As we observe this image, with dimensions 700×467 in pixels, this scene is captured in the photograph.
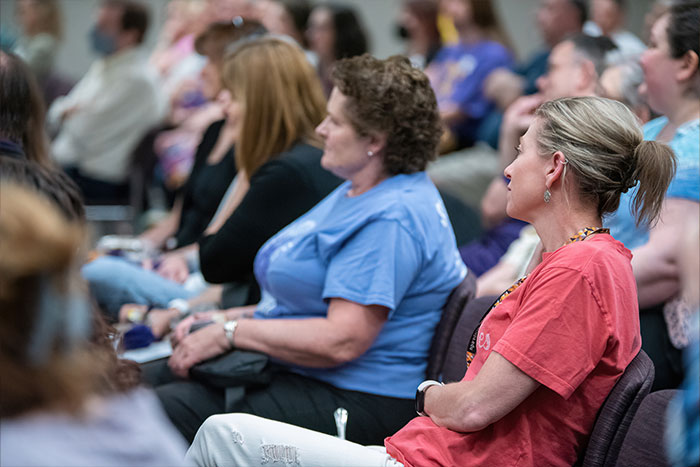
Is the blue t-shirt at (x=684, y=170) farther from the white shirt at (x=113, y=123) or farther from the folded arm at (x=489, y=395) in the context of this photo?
the white shirt at (x=113, y=123)

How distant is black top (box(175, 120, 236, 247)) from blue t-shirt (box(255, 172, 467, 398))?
3.71ft

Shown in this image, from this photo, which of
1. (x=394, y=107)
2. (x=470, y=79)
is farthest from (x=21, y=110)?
(x=470, y=79)

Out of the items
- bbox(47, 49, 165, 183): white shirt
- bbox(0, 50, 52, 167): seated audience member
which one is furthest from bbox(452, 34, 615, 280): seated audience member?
bbox(47, 49, 165, 183): white shirt

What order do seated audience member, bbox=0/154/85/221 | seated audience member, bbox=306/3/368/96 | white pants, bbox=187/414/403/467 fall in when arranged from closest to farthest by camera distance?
seated audience member, bbox=0/154/85/221, white pants, bbox=187/414/403/467, seated audience member, bbox=306/3/368/96

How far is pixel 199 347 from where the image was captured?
2230 millimetres

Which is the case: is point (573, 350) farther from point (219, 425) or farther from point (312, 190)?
point (312, 190)

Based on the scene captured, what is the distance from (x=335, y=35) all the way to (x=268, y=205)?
2.64 m

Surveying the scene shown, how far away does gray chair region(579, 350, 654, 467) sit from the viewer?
57.9 inches

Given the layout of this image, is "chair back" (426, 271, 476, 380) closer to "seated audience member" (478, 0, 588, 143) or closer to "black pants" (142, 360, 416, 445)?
"black pants" (142, 360, 416, 445)

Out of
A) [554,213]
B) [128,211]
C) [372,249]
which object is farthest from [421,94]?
[128,211]

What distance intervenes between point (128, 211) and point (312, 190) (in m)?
3.11

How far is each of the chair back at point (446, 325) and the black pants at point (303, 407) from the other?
124mm

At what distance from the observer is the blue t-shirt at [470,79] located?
4824mm

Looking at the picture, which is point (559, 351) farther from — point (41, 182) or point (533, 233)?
point (533, 233)
